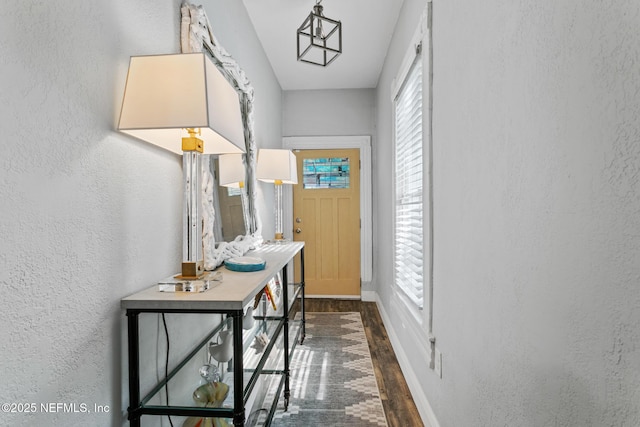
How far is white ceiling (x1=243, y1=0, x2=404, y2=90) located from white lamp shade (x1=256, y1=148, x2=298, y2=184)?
3.32ft

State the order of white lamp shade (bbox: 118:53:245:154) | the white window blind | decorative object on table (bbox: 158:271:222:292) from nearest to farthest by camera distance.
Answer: white lamp shade (bbox: 118:53:245:154)
decorative object on table (bbox: 158:271:222:292)
the white window blind

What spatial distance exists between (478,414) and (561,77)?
3.49ft

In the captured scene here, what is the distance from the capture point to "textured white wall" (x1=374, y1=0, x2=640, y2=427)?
1.98ft

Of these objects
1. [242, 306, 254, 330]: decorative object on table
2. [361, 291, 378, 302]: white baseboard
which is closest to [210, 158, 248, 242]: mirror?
[242, 306, 254, 330]: decorative object on table

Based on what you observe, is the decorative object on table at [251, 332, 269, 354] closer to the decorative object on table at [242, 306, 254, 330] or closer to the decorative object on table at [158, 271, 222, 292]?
the decorative object on table at [242, 306, 254, 330]

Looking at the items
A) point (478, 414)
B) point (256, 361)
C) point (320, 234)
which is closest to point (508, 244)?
point (478, 414)

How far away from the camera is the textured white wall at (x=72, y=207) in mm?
718

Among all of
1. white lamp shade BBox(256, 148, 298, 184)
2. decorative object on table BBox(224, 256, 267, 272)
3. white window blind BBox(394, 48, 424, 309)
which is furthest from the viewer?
white lamp shade BBox(256, 148, 298, 184)

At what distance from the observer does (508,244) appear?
100cm

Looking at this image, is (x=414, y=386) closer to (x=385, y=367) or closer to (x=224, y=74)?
(x=385, y=367)

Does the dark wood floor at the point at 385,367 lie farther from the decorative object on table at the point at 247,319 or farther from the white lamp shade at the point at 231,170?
the white lamp shade at the point at 231,170

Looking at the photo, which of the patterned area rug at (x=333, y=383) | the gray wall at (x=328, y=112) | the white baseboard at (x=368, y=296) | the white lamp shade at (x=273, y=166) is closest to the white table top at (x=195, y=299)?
the patterned area rug at (x=333, y=383)

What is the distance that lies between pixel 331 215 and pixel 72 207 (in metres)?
3.72

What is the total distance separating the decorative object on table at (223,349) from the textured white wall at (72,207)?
0.22m
